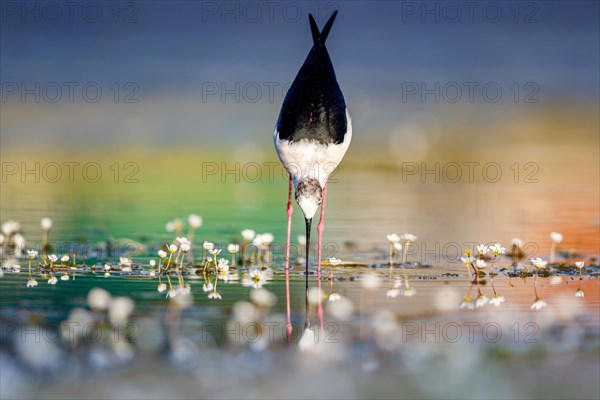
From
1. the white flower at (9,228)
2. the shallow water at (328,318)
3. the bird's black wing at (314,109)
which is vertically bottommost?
the shallow water at (328,318)

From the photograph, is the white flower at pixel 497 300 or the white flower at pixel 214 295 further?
the white flower at pixel 214 295

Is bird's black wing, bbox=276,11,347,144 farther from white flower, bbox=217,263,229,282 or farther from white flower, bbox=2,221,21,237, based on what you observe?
white flower, bbox=2,221,21,237

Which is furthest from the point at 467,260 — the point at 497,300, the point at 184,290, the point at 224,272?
the point at 184,290

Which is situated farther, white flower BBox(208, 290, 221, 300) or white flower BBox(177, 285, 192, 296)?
white flower BBox(177, 285, 192, 296)

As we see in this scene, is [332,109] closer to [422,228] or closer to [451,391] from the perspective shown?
[422,228]

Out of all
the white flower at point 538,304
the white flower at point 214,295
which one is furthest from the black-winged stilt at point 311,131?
the white flower at point 538,304

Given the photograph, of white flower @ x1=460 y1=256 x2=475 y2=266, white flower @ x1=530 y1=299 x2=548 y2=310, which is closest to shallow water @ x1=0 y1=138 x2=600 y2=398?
white flower @ x1=530 y1=299 x2=548 y2=310

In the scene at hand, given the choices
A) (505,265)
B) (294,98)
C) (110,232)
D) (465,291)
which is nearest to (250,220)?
(110,232)

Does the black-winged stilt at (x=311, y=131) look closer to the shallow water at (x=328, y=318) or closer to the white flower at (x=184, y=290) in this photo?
the shallow water at (x=328, y=318)
